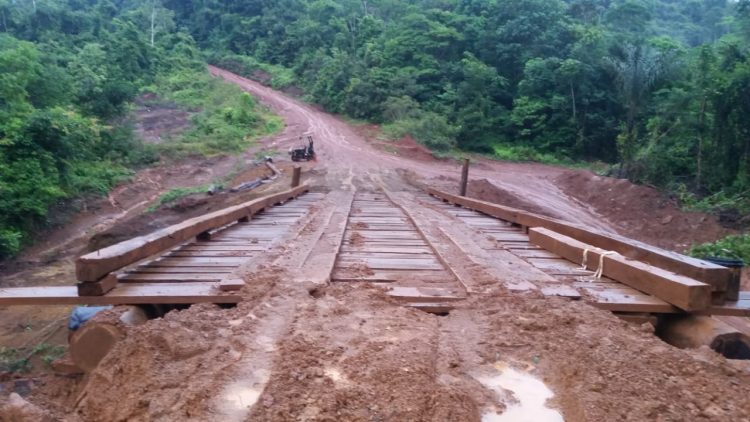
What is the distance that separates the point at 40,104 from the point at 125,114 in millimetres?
6011

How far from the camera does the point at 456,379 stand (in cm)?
244

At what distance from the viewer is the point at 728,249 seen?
40.4 ft

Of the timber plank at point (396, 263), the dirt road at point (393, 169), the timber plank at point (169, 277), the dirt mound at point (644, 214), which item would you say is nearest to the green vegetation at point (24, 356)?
the timber plank at point (169, 277)

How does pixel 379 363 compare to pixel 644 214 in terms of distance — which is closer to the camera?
pixel 379 363

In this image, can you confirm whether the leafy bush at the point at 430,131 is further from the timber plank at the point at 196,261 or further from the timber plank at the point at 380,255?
the timber plank at the point at 196,261

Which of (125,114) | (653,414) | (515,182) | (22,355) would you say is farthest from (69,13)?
(653,414)

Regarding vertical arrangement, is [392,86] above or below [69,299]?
above

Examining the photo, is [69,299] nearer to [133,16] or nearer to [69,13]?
[69,13]

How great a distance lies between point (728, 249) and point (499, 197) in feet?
23.6

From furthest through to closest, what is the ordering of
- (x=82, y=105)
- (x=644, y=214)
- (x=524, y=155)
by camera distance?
(x=524, y=155) → (x=82, y=105) → (x=644, y=214)

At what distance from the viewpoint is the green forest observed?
17.6 m

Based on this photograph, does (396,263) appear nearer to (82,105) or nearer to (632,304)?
(632,304)

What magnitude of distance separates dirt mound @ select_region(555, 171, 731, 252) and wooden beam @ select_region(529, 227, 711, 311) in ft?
37.7

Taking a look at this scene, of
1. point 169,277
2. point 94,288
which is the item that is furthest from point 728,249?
point 94,288
